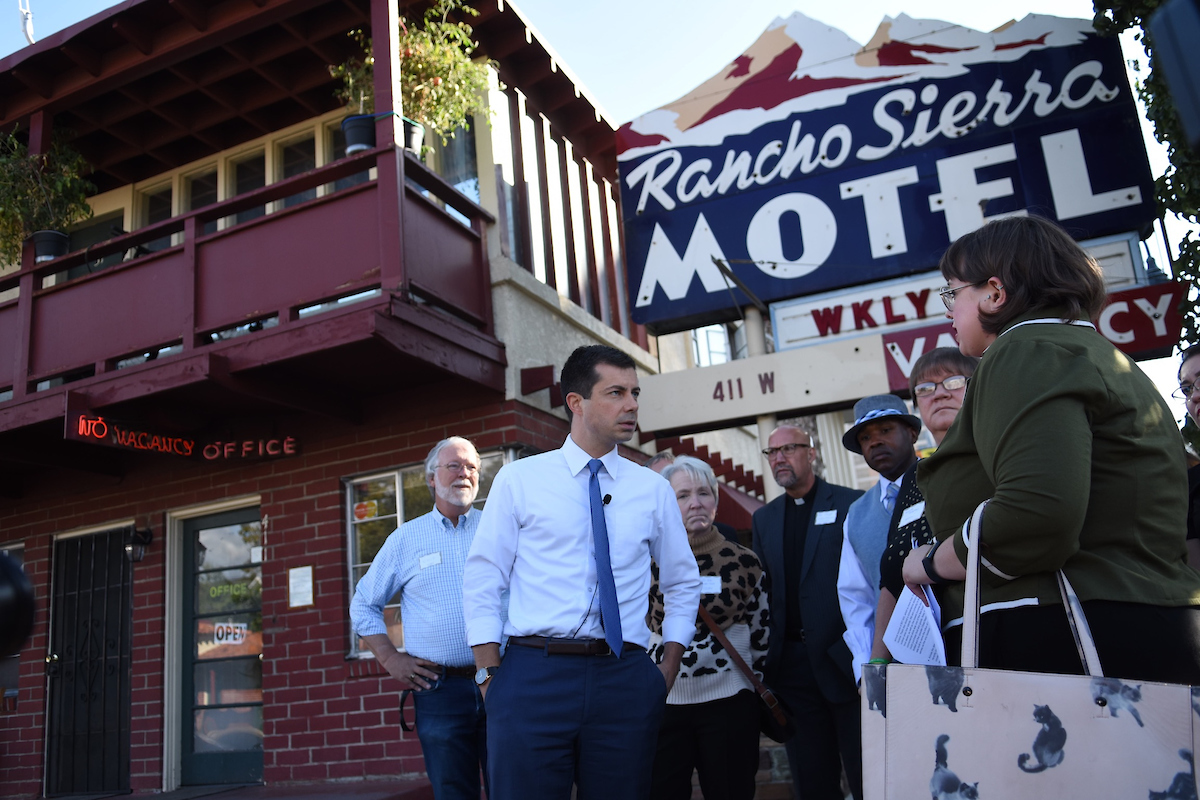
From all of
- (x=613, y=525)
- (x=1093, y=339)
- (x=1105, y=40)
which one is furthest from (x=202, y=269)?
(x=1105, y=40)

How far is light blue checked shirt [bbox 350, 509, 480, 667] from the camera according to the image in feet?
13.1

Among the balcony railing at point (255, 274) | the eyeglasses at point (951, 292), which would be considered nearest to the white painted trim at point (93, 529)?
the balcony railing at point (255, 274)

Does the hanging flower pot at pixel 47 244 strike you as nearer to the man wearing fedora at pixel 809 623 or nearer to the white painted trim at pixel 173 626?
the white painted trim at pixel 173 626

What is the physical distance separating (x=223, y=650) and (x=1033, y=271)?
25.2 ft

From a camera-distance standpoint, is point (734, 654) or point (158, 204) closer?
point (734, 654)

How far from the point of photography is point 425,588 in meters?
4.12

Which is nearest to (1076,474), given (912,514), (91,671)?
(912,514)

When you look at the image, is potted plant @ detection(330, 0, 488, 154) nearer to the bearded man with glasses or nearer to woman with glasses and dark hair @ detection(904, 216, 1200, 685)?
the bearded man with glasses

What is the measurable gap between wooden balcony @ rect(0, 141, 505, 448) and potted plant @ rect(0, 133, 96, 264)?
388 mm

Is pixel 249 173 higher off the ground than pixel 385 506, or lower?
higher

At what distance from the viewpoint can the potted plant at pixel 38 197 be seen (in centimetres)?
805

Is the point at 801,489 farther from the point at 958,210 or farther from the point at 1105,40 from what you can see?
the point at 1105,40

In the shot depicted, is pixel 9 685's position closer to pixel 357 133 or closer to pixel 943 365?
pixel 357 133

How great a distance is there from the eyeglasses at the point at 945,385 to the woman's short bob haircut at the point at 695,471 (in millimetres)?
1472
